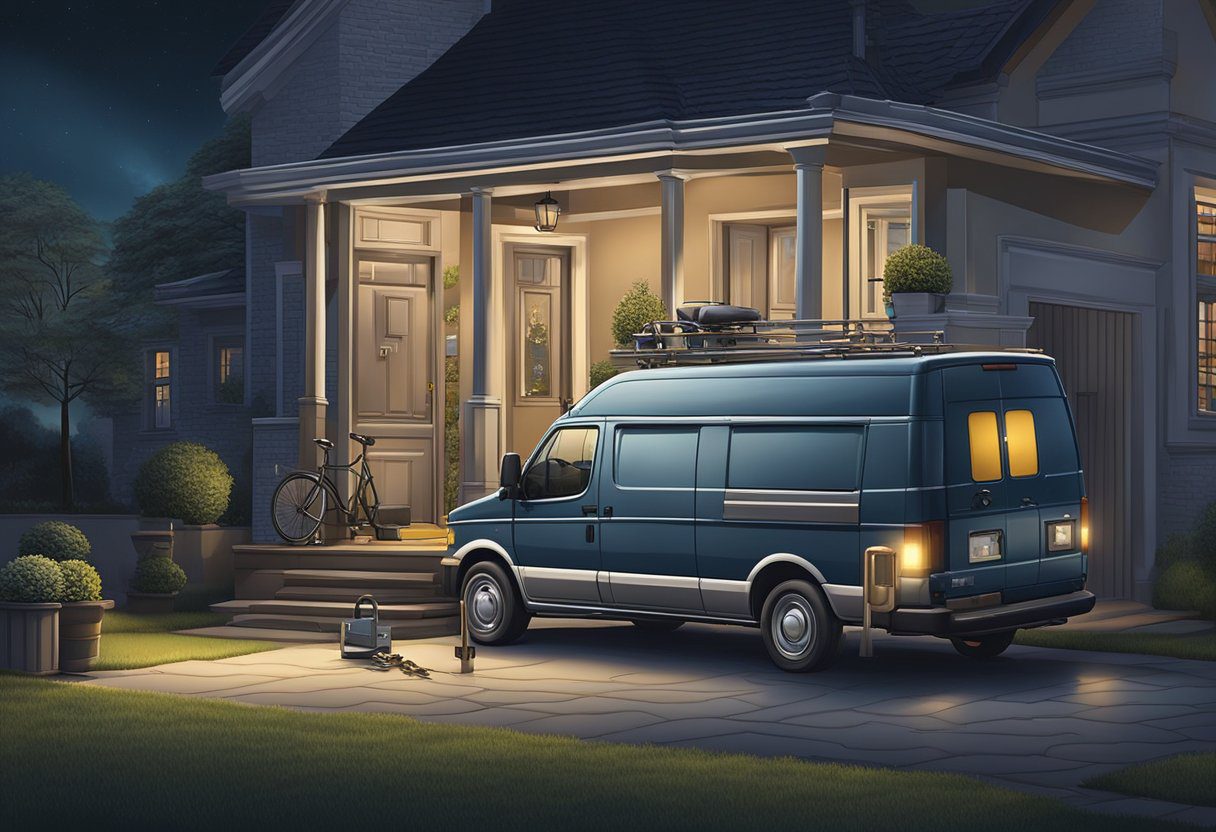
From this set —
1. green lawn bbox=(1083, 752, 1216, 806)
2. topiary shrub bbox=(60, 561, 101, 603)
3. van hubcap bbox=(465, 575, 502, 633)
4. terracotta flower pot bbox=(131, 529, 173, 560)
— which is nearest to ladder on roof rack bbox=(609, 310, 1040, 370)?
van hubcap bbox=(465, 575, 502, 633)

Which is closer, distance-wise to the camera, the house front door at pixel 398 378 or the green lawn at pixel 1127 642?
the green lawn at pixel 1127 642

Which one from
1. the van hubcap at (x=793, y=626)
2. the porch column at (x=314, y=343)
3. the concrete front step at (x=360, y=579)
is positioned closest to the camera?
the van hubcap at (x=793, y=626)

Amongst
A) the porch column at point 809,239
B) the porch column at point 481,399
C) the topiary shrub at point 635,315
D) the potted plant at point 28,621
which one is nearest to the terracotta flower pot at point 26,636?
the potted plant at point 28,621

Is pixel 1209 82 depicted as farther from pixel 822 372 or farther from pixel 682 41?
pixel 822 372

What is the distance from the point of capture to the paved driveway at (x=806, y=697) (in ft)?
32.2

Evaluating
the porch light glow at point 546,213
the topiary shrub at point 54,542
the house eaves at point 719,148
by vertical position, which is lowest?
the topiary shrub at point 54,542

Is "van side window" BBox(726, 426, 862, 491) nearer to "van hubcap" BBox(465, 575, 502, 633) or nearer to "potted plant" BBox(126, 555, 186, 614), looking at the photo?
"van hubcap" BBox(465, 575, 502, 633)

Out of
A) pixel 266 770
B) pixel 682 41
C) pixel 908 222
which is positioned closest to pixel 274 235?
pixel 682 41

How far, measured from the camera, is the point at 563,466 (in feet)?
48.2

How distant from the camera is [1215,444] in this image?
20.0 m

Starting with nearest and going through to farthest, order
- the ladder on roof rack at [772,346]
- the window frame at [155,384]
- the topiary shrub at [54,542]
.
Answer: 1. the ladder on roof rack at [772,346]
2. the topiary shrub at [54,542]
3. the window frame at [155,384]

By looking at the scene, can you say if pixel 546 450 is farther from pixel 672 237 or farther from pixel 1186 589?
pixel 1186 589

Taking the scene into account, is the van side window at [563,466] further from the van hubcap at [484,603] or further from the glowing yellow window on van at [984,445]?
the glowing yellow window on van at [984,445]

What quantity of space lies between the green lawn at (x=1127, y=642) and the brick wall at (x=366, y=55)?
1094 centimetres
